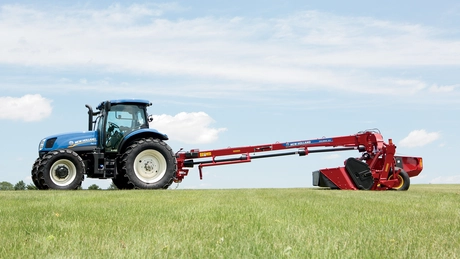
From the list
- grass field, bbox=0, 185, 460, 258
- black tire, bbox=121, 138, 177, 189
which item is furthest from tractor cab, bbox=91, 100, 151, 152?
grass field, bbox=0, 185, 460, 258

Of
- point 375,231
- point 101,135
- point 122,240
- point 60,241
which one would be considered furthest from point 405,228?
point 101,135

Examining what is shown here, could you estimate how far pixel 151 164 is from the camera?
15156 mm

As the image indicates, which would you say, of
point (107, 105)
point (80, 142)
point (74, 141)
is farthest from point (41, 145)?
point (107, 105)

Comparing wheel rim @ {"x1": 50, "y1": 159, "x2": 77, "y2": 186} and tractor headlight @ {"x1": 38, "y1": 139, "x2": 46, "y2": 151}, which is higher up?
tractor headlight @ {"x1": 38, "y1": 139, "x2": 46, "y2": 151}

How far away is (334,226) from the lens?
5410mm

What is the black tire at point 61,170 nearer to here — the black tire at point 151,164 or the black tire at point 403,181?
the black tire at point 151,164

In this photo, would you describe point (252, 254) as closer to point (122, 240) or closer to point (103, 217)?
point (122, 240)

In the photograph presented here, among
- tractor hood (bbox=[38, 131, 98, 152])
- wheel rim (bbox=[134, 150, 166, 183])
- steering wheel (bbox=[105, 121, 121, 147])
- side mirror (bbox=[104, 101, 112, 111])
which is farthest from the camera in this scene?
tractor hood (bbox=[38, 131, 98, 152])

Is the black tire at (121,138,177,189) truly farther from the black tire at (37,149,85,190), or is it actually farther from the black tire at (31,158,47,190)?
the black tire at (31,158,47,190)

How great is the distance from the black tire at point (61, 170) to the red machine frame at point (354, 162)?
3238 millimetres

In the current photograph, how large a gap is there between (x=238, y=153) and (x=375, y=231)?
12.0 meters

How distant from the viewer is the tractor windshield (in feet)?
49.8

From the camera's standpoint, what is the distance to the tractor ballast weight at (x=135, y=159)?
14617 mm

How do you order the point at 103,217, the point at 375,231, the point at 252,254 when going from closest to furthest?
the point at 252,254 → the point at 375,231 → the point at 103,217
